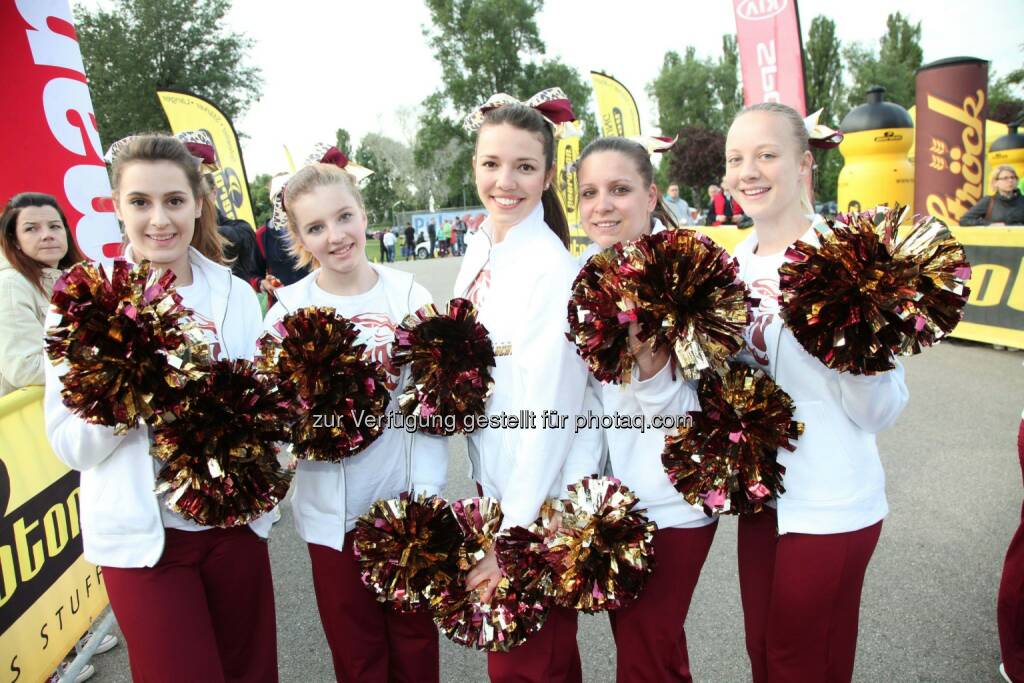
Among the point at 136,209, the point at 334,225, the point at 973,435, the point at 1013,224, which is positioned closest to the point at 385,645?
the point at 334,225

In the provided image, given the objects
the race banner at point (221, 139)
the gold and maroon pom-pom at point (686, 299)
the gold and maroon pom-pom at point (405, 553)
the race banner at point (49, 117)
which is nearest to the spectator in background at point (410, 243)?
the race banner at point (221, 139)

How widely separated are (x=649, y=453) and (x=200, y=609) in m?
1.35

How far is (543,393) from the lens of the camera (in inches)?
70.1

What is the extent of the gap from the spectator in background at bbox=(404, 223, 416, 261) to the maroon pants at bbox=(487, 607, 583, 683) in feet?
88.3

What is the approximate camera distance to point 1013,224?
7.73 meters

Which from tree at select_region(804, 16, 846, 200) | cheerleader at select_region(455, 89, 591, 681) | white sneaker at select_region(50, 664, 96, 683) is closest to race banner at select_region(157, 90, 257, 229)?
white sneaker at select_region(50, 664, 96, 683)

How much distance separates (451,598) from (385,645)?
0.35 meters

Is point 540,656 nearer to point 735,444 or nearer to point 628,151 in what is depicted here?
point 735,444

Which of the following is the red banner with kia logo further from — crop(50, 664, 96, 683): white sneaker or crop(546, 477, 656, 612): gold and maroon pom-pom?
crop(50, 664, 96, 683): white sneaker

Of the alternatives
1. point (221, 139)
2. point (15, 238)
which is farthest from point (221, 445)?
point (221, 139)

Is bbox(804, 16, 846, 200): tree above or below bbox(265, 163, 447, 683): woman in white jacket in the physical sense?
above

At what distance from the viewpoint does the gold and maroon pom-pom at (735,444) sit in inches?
65.9

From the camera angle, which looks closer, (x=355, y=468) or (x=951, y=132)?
(x=355, y=468)

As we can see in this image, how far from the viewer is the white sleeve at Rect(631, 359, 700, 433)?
1691 mm
